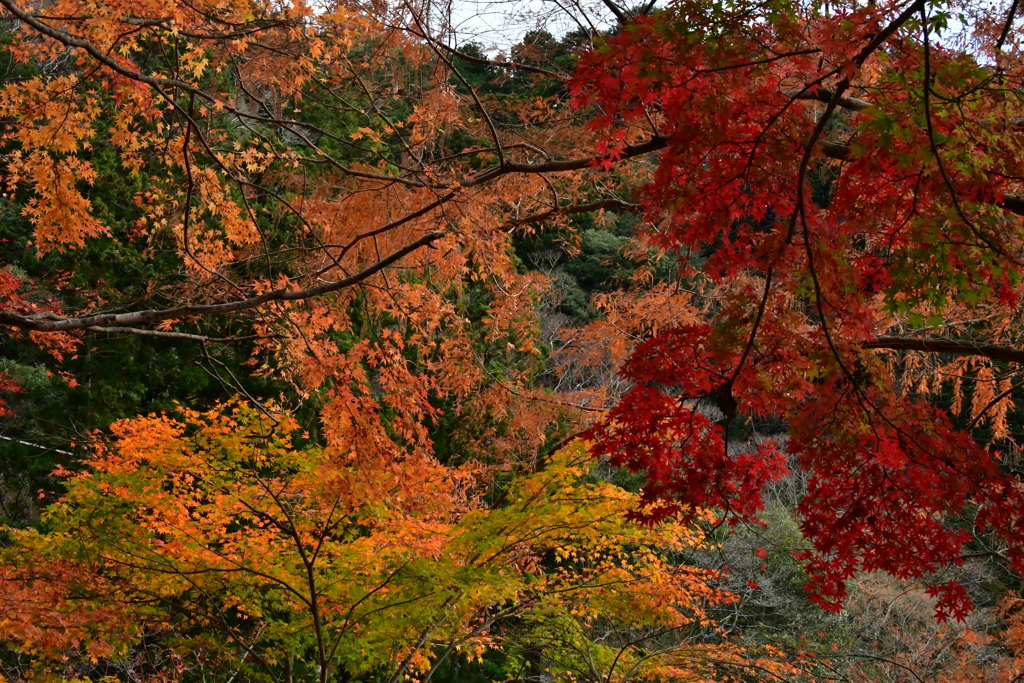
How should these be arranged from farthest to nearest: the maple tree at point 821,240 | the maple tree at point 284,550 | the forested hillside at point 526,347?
the maple tree at point 284,550
the forested hillside at point 526,347
the maple tree at point 821,240

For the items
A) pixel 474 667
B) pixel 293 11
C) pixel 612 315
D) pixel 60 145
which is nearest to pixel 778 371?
pixel 612 315

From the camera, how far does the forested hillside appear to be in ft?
7.42

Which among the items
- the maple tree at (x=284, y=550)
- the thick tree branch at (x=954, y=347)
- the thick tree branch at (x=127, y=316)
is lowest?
the maple tree at (x=284, y=550)

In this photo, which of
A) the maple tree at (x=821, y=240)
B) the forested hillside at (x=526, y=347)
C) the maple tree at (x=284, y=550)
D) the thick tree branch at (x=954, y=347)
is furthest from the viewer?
the maple tree at (x=284, y=550)

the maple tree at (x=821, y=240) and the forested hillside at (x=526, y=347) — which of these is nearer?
the maple tree at (x=821, y=240)

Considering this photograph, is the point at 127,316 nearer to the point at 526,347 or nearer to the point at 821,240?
the point at 821,240

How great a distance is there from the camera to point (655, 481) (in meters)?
2.41

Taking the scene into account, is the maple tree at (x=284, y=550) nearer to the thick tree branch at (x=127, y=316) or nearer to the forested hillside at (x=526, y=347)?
the forested hillside at (x=526, y=347)

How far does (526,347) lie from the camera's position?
6.87 meters

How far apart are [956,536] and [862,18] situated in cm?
180

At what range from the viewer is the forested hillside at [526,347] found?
2.26m

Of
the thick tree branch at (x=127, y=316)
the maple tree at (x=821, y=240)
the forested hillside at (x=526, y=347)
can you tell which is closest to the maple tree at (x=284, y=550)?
the forested hillside at (x=526, y=347)

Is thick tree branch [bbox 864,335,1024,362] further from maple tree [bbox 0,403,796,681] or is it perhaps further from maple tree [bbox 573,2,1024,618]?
maple tree [bbox 0,403,796,681]

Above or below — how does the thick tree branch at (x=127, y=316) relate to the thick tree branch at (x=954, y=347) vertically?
above
